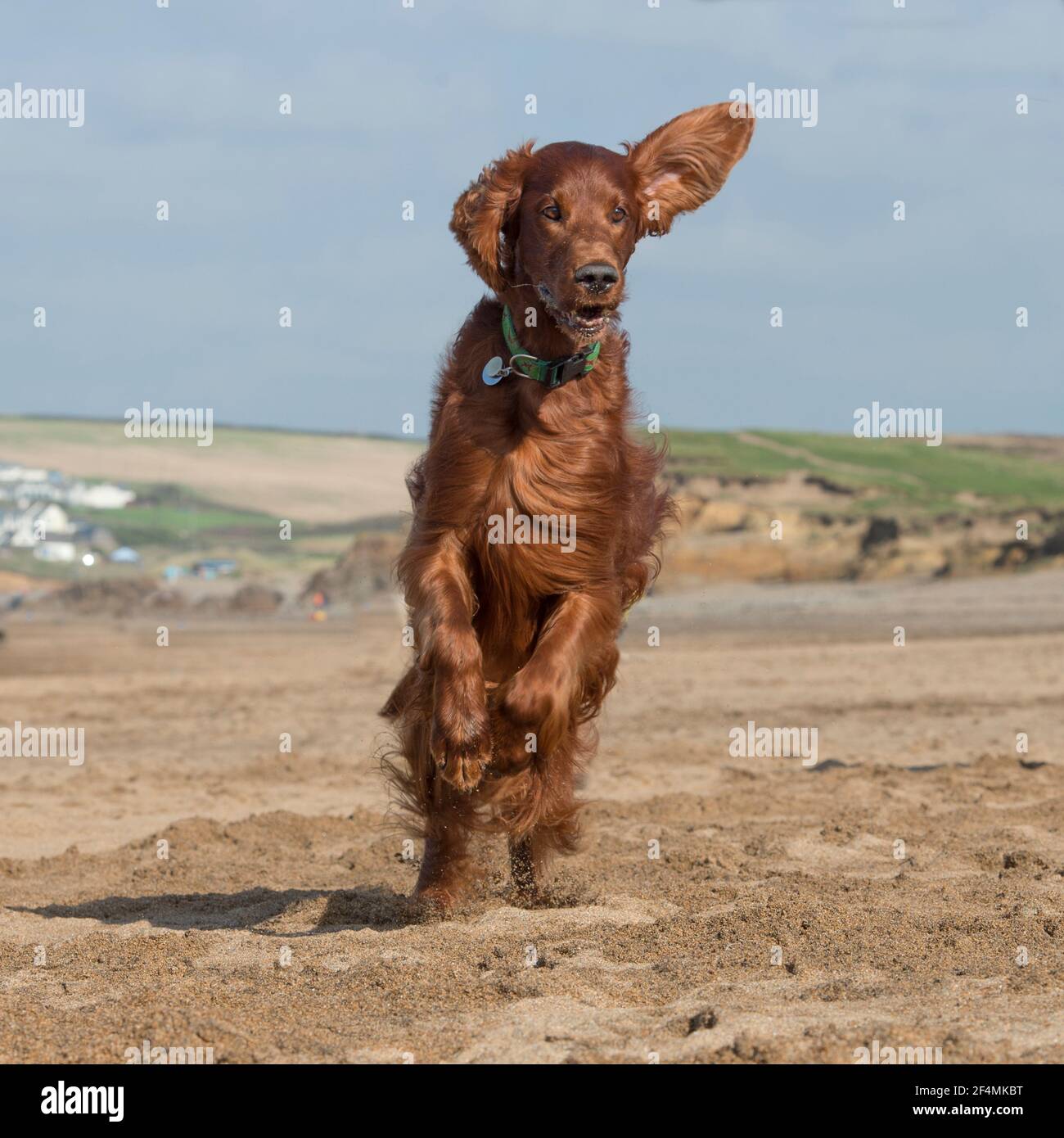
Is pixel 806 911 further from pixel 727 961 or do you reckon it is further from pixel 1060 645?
pixel 1060 645

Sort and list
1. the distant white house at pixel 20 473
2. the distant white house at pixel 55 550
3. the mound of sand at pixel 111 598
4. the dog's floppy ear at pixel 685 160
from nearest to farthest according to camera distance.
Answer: the dog's floppy ear at pixel 685 160, the mound of sand at pixel 111 598, the distant white house at pixel 55 550, the distant white house at pixel 20 473

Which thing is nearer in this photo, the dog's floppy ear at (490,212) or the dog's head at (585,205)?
the dog's head at (585,205)

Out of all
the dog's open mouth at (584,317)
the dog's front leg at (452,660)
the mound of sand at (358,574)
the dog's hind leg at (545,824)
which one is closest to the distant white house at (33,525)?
the mound of sand at (358,574)

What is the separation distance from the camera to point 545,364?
584 cm

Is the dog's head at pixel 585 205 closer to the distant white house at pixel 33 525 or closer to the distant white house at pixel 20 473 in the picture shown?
the distant white house at pixel 33 525

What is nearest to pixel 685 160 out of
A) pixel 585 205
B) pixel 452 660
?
pixel 585 205

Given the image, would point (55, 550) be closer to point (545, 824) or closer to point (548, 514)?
point (545, 824)

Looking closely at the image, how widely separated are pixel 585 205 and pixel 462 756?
2062mm

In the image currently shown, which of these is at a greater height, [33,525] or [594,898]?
[33,525]

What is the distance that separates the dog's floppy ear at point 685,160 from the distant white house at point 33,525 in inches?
1303

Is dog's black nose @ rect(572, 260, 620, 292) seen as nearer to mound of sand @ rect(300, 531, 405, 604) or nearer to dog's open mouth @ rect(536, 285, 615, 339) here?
dog's open mouth @ rect(536, 285, 615, 339)

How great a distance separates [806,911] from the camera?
576cm

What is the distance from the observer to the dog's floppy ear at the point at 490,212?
5.87 m

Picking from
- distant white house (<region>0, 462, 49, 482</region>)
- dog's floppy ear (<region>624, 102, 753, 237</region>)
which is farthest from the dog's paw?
distant white house (<region>0, 462, 49, 482</region>)
